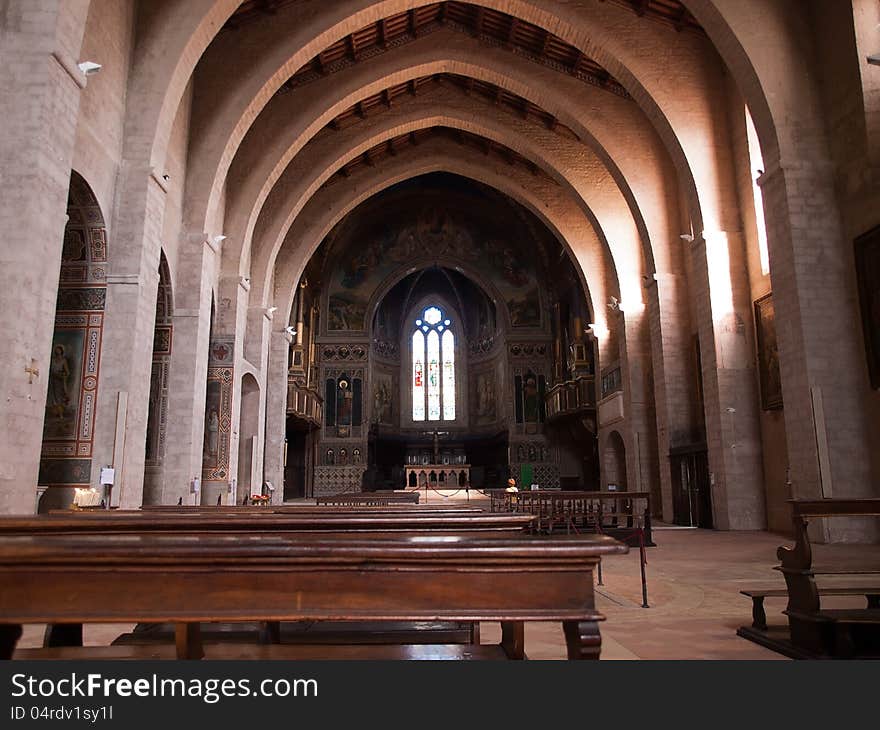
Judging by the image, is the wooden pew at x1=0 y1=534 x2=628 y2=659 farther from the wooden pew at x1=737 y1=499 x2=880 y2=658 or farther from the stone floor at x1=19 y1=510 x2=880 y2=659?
the wooden pew at x1=737 y1=499 x2=880 y2=658

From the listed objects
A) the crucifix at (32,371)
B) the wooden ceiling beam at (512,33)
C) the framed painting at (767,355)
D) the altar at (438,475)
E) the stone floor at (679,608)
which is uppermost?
the wooden ceiling beam at (512,33)

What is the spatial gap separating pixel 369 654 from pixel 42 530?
1.76 m

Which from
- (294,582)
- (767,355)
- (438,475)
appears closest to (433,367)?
(438,475)

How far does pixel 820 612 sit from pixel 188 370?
11566 mm

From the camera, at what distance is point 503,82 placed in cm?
1634

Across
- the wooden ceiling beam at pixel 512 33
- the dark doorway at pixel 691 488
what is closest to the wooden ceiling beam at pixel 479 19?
the wooden ceiling beam at pixel 512 33

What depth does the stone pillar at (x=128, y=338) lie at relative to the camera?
9.56m

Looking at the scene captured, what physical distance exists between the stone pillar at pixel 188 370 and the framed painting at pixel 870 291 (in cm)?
1119

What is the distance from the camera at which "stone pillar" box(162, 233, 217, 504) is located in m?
12.3

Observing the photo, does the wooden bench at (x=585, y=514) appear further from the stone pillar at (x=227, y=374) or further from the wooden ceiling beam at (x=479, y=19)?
the wooden ceiling beam at (x=479, y=19)

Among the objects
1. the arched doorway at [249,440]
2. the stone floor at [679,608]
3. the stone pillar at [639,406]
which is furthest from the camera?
the arched doorway at [249,440]

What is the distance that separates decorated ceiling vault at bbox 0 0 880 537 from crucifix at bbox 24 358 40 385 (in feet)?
0.12

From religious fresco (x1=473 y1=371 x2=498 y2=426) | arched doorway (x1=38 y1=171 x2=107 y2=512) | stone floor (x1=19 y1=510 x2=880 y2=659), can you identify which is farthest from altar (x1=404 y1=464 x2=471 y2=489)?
stone floor (x1=19 y1=510 x2=880 y2=659)

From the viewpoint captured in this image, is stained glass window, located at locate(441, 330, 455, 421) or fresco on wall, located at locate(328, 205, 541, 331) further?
stained glass window, located at locate(441, 330, 455, 421)
